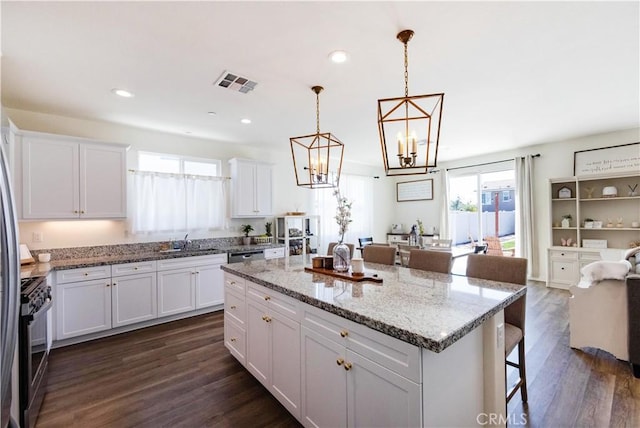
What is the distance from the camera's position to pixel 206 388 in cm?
236

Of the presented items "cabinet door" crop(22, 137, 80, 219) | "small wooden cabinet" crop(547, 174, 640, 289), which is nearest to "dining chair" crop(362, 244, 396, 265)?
"cabinet door" crop(22, 137, 80, 219)

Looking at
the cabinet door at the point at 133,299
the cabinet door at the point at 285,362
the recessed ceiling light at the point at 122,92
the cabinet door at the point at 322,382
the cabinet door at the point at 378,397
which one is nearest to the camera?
the cabinet door at the point at 378,397

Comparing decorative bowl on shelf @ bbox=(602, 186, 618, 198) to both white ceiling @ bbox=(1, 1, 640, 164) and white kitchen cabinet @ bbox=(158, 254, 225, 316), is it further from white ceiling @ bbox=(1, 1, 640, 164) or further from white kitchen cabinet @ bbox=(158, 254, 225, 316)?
white kitchen cabinet @ bbox=(158, 254, 225, 316)

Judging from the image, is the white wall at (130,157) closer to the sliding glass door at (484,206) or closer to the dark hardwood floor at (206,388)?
the dark hardwood floor at (206,388)

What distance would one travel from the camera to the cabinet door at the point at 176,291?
3.76m

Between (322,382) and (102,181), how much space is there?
3.58 metres

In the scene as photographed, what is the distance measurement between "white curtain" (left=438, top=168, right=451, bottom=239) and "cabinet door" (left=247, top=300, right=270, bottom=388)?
567 centimetres

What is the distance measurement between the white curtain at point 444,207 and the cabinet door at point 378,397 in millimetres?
6069

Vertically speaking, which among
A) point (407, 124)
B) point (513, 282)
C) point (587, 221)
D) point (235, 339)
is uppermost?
point (407, 124)

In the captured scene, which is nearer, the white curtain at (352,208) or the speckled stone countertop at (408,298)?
the speckled stone countertop at (408,298)

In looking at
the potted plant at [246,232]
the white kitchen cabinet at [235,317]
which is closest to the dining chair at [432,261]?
the white kitchen cabinet at [235,317]

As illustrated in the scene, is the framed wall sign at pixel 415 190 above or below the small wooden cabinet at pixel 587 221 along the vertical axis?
above

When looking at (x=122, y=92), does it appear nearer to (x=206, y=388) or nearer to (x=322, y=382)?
(x=206, y=388)

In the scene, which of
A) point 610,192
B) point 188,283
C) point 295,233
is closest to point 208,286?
point 188,283
